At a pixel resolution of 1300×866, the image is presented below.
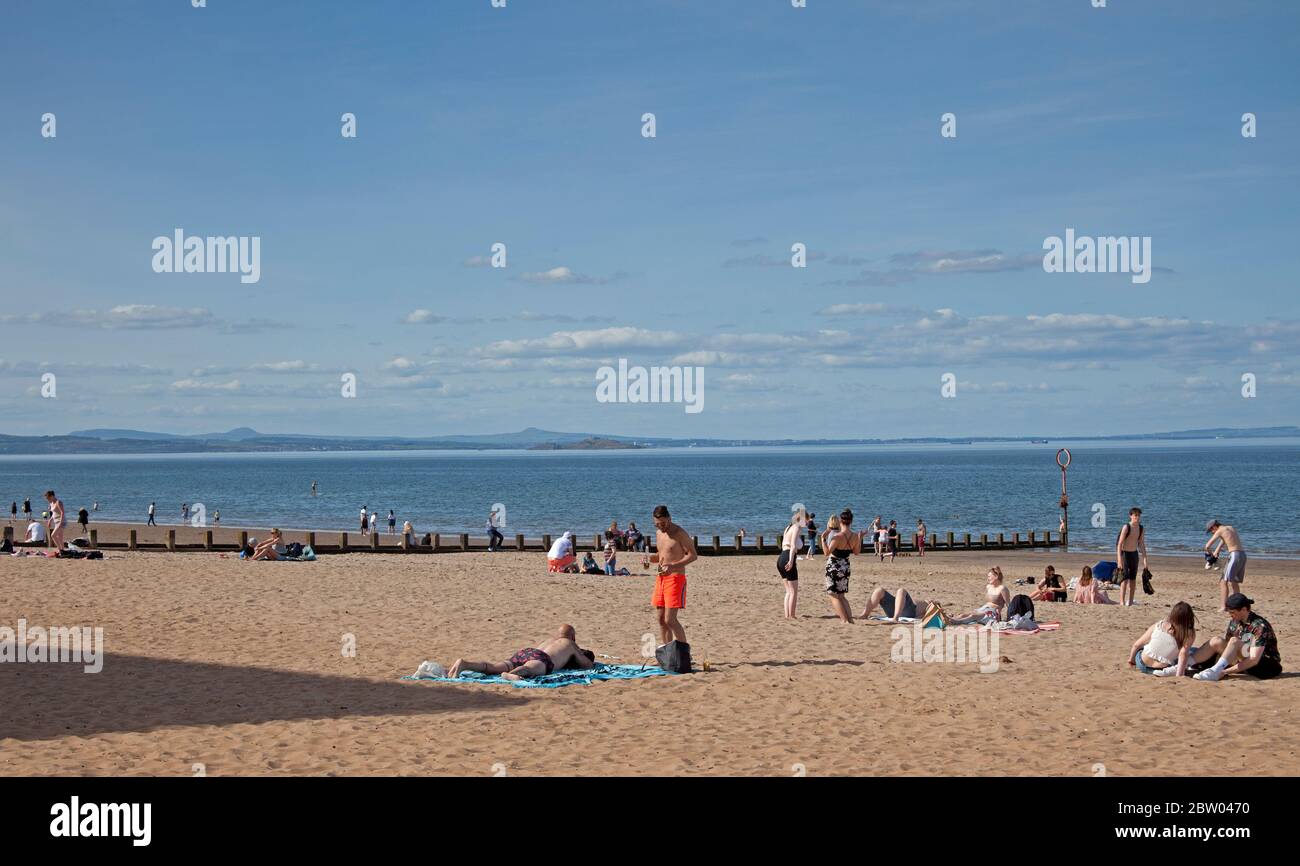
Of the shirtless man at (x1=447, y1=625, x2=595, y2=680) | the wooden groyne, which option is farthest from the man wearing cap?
the wooden groyne

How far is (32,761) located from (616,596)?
14532 millimetres

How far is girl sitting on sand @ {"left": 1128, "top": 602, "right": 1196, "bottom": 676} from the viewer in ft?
42.0

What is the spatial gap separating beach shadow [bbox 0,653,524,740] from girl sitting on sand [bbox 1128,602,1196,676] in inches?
272

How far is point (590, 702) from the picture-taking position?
11.7 meters

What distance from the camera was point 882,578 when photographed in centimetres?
3209

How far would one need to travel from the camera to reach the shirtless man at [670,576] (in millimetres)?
13586

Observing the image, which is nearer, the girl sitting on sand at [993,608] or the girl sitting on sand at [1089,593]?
the girl sitting on sand at [993,608]

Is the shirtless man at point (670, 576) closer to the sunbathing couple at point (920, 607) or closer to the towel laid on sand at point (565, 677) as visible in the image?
the towel laid on sand at point (565, 677)

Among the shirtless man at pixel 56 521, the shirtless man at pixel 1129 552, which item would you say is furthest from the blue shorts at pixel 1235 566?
the shirtless man at pixel 56 521

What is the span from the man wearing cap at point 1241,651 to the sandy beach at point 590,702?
18cm

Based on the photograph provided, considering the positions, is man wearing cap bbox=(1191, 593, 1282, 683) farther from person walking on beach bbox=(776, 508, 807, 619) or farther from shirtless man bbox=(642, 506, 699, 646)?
person walking on beach bbox=(776, 508, 807, 619)
